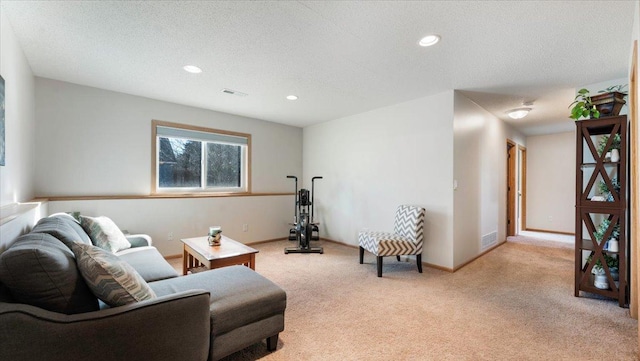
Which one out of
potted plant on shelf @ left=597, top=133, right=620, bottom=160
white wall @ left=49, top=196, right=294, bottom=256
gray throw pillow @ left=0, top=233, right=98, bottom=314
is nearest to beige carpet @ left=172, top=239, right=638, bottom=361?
gray throw pillow @ left=0, top=233, right=98, bottom=314

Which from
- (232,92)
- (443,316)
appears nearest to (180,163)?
(232,92)

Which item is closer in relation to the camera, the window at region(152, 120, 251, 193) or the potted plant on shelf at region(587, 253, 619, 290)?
the potted plant on shelf at region(587, 253, 619, 290)

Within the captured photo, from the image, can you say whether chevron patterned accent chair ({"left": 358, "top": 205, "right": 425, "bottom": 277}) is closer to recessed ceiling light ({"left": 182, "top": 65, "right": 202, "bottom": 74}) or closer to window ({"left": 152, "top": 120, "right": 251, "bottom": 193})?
window ({"left": 152, "top": 120, "right": 251, "bottom": 193})

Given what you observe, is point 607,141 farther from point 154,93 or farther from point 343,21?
point 154,93

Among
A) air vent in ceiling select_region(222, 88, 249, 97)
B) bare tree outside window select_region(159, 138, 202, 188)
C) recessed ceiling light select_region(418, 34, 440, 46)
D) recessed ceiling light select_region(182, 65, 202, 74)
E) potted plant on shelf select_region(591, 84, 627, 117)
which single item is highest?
recessed ceiling light select_region(182, 65, 202, 74)

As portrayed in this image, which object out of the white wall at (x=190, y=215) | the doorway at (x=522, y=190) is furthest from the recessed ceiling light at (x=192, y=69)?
the doorway at (x=522, y=190)

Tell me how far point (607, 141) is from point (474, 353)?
237 centimetres

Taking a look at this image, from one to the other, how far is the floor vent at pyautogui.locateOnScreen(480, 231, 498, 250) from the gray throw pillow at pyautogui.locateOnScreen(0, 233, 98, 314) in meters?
4.71

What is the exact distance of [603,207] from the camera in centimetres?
253

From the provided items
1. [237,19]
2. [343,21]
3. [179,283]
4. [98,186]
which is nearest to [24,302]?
[179,283]

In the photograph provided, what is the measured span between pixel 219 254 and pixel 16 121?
6.92 ft

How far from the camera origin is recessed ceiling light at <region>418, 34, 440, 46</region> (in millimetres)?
2146

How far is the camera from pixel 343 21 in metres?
1.96

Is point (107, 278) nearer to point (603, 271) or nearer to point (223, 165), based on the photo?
point (223, 165)
